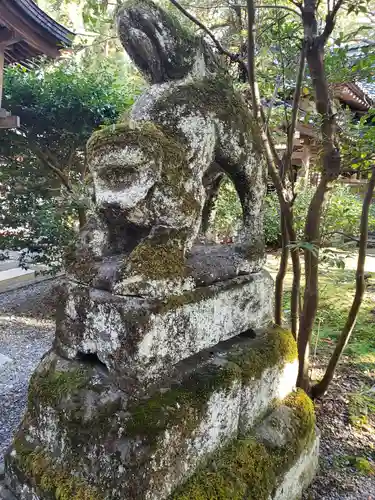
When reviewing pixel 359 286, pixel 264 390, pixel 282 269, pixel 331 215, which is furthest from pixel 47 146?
pixel 264 390

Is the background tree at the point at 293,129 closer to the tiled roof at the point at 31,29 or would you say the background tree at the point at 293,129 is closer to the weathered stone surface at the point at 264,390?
the weathered stone surface at the point at 264,390

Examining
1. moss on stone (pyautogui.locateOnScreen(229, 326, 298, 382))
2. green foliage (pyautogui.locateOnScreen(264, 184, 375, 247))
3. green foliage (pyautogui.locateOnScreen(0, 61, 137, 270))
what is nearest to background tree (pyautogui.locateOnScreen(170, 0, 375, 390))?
green foliage (pyautogui.locateOnScreen(264, 184, 375, 247))

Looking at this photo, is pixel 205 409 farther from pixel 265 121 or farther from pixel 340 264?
pixel 265 121

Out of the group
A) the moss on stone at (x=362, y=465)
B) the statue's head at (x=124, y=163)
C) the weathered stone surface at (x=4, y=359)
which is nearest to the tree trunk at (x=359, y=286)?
the moss on stone at (x=362, y=465)

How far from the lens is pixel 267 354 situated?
1903 mm

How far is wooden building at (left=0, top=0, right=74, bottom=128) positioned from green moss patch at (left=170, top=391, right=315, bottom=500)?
170 inches

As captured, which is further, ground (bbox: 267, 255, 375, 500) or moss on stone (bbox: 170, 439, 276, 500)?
ground (bbox: 267, 255, 375, 500)

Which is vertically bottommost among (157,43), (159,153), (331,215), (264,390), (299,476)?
(299,476)

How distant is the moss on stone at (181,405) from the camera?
133 cm

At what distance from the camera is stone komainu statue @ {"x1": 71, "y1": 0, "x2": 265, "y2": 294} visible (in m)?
1.39

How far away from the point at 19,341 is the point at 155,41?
12.0 ft

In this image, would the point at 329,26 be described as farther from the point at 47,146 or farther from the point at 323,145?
the point at 47,146

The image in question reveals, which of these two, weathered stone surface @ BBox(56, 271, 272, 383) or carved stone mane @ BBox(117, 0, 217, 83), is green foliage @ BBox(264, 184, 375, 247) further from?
carved stone mane @ BBox(117, 0, 217, 83)

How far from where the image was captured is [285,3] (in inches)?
132
